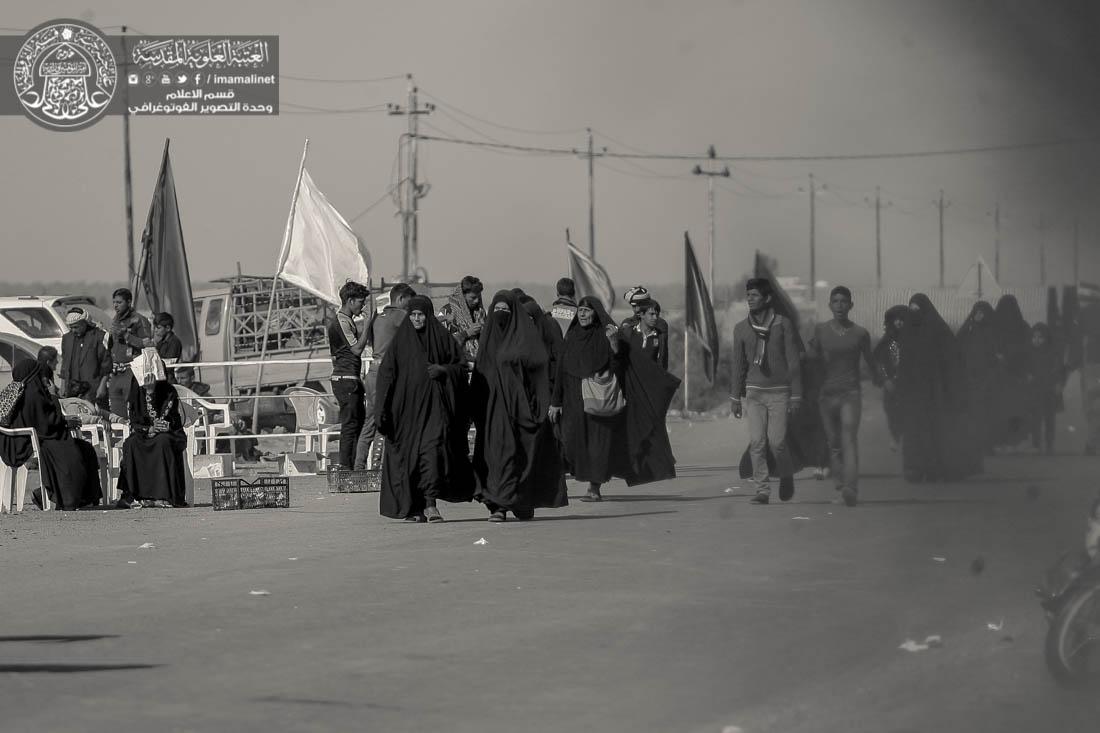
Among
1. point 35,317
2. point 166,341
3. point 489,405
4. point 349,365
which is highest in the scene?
point 35,317

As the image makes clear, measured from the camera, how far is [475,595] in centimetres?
782

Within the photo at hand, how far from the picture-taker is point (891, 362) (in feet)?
12.4

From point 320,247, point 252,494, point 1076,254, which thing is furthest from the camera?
point 320,247

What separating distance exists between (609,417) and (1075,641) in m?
9.03

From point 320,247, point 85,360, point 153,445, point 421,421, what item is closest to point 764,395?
point 421,421

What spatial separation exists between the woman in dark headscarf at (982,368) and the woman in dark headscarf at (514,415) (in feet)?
28.2

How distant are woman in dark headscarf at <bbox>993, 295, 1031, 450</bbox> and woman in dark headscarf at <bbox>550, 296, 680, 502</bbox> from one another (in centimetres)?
988

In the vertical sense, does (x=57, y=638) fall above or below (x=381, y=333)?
below

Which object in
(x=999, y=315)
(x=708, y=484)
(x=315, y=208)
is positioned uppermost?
(x=315, y=208)

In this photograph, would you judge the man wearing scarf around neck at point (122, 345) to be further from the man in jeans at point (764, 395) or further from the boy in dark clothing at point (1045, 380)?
the boy in dark clothing at point (1045, 380)

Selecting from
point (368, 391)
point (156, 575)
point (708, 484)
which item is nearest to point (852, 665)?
point (156, 575)

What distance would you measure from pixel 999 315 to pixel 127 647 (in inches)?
173

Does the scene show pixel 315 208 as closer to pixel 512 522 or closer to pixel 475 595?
pixel 512 522

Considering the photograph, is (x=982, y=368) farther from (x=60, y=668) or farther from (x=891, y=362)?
(x=60, y=668)
